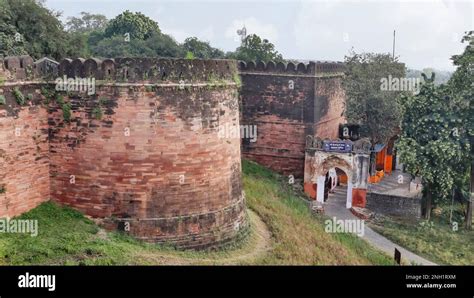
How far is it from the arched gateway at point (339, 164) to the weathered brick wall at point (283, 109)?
1.22 meters

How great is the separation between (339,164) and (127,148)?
11.6 m

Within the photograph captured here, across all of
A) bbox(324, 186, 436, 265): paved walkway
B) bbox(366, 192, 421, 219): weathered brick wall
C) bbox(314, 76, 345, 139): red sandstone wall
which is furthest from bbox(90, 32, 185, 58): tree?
bbox(366, 192, 421, 219): weathered brick wall

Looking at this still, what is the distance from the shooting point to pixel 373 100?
26328 millimetres

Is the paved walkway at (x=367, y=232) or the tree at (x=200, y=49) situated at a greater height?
the tree at (x=200, y=49)

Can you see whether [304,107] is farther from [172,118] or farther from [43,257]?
[43,257]

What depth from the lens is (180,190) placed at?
1477 cm

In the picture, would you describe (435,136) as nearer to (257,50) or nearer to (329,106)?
(329,106)

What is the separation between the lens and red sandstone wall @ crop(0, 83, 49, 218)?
13.2 meters

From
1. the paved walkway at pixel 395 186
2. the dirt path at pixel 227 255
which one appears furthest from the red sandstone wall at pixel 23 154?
the paved walkway at pixel 395 186

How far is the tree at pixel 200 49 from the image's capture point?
3915cm

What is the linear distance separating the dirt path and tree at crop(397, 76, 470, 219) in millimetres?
7388

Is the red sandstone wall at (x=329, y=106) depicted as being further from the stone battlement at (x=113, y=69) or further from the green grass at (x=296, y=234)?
the stone battlement at (x=113, y=69)

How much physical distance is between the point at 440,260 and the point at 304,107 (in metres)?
9.14

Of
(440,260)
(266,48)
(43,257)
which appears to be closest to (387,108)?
(440,260)
